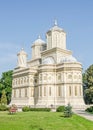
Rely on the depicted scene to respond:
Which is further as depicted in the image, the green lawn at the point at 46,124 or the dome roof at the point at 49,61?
the dome roof at the point at 49,61

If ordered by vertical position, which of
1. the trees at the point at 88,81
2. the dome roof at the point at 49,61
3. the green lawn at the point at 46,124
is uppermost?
the dome roof at the point at 49,61

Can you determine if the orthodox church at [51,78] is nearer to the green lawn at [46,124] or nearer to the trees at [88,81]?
the trees at [88,81]

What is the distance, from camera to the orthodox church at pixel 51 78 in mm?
48594

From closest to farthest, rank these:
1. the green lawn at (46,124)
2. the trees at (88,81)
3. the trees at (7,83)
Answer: the green lawn at (46,124), the trees at (88,81), the trees at (7,83)

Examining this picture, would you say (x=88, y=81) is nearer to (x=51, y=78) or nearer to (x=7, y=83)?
(x=51, y=78)

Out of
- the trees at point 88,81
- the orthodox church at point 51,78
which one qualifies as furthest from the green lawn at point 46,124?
the trees at point 88,81

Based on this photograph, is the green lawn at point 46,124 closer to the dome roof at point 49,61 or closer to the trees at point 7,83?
the dome roof at point 49,61

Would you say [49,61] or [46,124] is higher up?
[49,61]

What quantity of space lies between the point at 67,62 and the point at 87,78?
11.4 m

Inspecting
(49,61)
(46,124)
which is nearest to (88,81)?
(49,61)

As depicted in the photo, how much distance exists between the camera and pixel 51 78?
51.3 meters

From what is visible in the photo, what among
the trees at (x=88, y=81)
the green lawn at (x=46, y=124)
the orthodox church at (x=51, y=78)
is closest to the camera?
the green lawn at (x=46, y=124)

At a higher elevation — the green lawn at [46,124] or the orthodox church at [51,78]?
the orthodox church at [51,78]

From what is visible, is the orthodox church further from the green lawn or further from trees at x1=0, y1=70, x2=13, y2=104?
the green lawn
